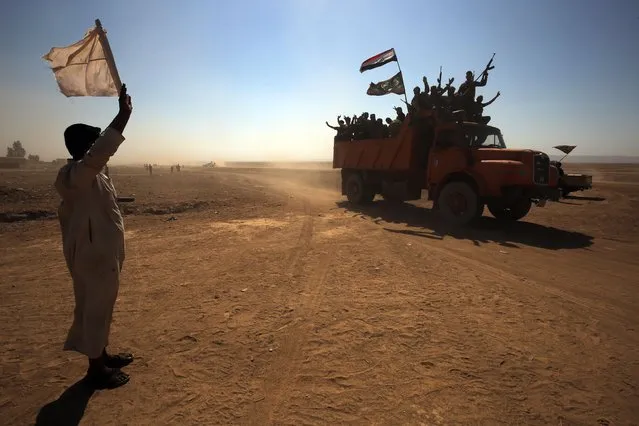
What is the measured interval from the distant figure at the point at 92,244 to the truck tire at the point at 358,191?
1116 centimetres

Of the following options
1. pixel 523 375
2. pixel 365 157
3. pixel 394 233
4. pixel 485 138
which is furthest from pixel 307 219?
pixel 523 375

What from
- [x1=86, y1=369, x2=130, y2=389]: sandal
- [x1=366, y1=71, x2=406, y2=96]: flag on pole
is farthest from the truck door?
[x1=86, y1=369, x2=130, y2=389]: sandal

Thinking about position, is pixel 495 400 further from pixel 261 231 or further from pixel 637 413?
pixel 261 231

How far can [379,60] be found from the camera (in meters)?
13.1

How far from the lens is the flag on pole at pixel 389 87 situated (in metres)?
12.0

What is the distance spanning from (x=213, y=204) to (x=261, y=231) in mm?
5132

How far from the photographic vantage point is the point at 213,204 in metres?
12.4

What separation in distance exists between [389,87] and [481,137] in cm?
454

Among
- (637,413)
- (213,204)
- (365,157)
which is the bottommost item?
(637,413)

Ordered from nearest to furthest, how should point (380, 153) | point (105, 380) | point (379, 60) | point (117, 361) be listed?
point (105, 380) < point (117, 361) < point (380, 153) < point (379, 60)

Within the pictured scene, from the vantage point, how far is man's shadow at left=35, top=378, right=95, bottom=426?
2.18m

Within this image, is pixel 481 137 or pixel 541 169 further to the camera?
pixel 481 137

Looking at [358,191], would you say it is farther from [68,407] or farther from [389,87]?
[68,407]

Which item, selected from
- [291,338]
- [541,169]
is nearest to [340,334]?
[291,338]
